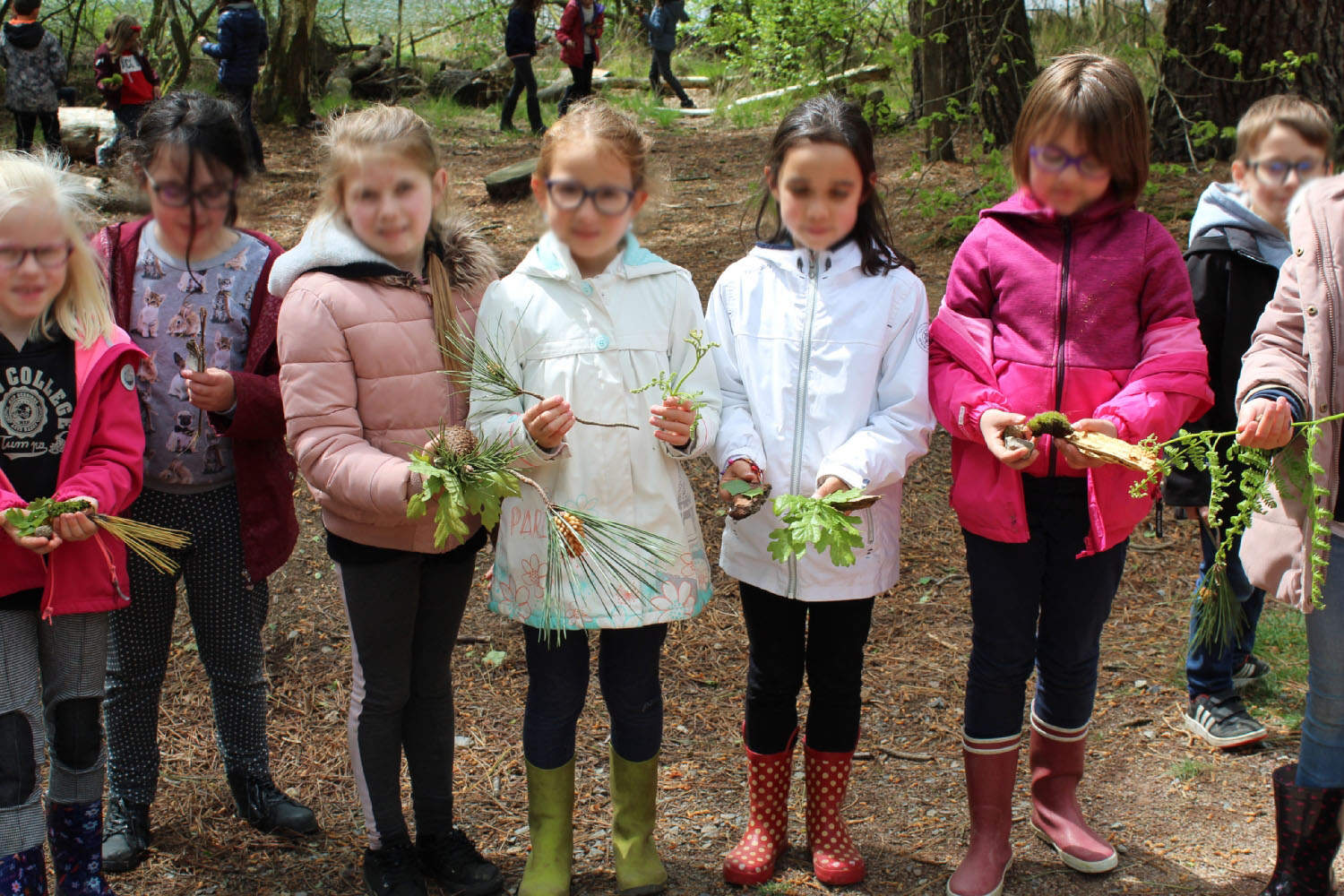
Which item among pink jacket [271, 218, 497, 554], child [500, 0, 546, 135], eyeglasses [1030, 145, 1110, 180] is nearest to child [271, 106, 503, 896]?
pink jacket [271, 218, 497, 554]

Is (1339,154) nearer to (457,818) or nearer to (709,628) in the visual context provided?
(709,628)

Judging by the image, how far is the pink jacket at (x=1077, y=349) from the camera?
2424mm

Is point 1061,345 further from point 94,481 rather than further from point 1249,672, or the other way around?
point 94,481

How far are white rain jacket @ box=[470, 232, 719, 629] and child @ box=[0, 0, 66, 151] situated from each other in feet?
27.7

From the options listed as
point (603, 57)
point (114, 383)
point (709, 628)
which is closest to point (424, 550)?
point (114, 383)

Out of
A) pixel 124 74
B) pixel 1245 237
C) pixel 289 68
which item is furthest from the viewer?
pixel 289 68

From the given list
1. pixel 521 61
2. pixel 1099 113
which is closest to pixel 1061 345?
pixel 1099 113

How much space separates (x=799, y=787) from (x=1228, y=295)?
1820mm

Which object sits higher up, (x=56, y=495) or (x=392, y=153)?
(x=392, y=153)

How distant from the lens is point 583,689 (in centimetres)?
261

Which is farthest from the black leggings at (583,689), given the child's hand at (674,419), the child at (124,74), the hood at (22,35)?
the hood at (22,35)

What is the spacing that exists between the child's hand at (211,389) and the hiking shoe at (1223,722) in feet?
9.67

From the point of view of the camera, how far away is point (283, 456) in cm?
281

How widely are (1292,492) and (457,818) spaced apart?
223 cm
